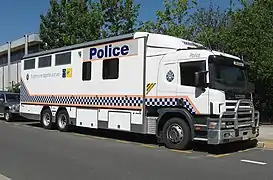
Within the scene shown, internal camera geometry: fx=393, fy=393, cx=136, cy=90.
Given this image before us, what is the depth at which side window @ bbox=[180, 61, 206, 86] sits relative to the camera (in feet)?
36.4

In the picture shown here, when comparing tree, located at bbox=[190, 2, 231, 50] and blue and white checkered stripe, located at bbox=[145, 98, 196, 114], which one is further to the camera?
tree, located at bbox=[190, 2, 231, 50]

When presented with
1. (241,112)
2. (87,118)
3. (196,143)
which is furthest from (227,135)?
(87,118)

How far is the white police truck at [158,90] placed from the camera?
35.6ft

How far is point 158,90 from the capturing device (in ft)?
39.7

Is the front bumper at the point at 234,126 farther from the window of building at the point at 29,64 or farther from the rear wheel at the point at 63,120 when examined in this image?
the window of building at the point at 29,64

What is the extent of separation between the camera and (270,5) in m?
17.9

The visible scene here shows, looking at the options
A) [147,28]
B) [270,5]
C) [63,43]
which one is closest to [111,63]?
[270,5]

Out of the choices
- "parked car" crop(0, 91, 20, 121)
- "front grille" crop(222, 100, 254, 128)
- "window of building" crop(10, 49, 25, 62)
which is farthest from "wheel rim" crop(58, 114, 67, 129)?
"window of building" crop(10, 49, 25, 62)

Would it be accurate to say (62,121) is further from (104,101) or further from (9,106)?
(9,106)

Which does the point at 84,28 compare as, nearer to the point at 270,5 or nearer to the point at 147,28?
the point at 147,28

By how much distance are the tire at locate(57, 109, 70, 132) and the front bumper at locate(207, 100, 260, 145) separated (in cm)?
733

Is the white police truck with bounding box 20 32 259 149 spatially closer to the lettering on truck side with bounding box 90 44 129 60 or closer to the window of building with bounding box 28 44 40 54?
the lettering on truck side with bounding box 90 44 129 60

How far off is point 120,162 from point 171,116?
10.1ft

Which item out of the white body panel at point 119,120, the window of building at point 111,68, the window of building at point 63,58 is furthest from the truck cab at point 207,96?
the window of building at point 63,58
